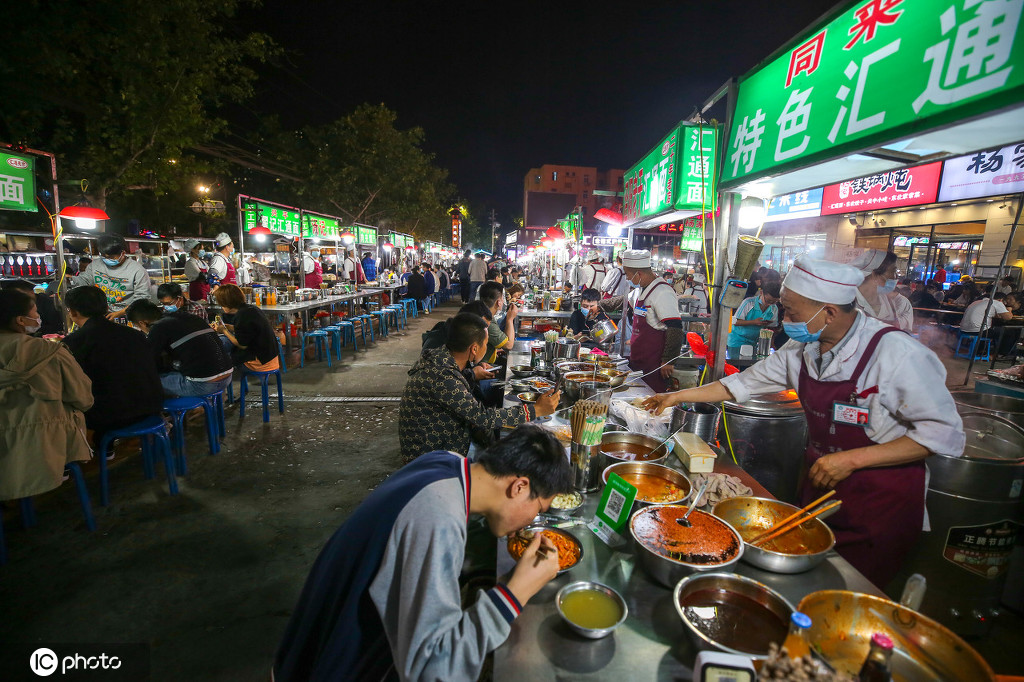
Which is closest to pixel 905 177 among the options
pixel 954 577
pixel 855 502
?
pixel 954 577

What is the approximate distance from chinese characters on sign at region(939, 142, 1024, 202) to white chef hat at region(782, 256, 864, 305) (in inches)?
196

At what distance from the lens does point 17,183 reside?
6.18 metres

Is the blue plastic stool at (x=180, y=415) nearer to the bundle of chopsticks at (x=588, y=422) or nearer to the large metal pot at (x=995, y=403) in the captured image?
the bundle of chopsticks at (x=588, y=422)

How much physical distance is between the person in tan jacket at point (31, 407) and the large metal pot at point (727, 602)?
464cm

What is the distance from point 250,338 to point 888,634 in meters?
6.99

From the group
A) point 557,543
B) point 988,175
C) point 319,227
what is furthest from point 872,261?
point 319,227

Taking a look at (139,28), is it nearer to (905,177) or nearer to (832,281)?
(832,281)

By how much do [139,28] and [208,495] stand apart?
12.3m

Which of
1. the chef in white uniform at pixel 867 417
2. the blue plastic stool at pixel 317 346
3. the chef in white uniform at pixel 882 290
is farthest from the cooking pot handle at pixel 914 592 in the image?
the blue plastic stool at pixel 317 346

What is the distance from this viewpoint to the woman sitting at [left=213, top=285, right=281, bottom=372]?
6.29 m

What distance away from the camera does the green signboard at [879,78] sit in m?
1.49

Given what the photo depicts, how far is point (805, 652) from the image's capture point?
1.20 meters

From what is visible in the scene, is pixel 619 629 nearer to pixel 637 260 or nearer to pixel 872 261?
pixel 637 260

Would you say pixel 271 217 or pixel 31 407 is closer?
pixel 31 407
